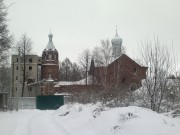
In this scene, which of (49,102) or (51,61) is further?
(51,61)

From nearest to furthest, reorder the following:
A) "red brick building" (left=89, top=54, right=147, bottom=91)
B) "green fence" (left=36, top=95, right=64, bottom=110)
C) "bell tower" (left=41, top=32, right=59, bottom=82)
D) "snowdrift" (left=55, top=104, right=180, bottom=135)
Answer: "snowdrift" (left=55, top=104, right=180, bottom=135) < "red brick building" (left=89, top=54, right=147, bottom=91) < "green fence" (left=36, top=95, right=64, bottom=110) < "bell tower" (left=41, top=32, right=59, bottom=82)

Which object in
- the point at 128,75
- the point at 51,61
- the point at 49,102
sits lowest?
the point at 49,102

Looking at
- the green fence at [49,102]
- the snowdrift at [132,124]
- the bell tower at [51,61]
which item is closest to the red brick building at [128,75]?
the snowdrift at [132,124]

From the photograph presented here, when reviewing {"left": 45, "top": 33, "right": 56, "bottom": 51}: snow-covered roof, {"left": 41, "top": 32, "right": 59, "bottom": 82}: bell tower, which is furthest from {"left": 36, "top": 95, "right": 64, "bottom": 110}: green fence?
{"left": 45, "top": 33, "right": 56, "bottom": 51}: snow-covered roof

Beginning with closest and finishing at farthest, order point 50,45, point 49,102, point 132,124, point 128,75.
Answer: point 132,124
point 128,75
point 49,102
point 50,45

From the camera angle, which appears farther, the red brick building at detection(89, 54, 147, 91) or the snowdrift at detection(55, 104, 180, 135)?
the red brick building at detection(89, 54, 147, 91)

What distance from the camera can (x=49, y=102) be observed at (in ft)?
162

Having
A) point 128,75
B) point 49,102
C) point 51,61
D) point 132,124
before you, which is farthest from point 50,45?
point 132,124

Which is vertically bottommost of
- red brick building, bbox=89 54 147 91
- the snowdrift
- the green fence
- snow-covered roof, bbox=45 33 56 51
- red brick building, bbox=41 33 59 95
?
the green fence

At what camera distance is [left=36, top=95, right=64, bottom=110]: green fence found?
4934 centimetres

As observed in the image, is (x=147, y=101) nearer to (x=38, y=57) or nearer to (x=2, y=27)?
(x=2, y=27)

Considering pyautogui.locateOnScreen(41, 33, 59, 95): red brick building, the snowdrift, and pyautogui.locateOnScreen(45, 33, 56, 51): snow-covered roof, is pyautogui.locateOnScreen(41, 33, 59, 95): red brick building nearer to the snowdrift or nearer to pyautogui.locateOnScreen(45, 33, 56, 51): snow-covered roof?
pyautogui.locateOnScreen(45, 33, 56, 51): snow-covered roof

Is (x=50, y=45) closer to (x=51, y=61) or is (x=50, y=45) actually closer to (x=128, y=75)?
(x=51, y=61)

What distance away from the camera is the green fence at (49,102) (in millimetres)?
49344
